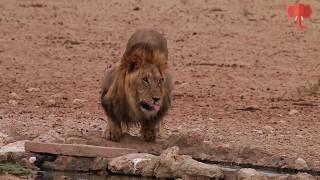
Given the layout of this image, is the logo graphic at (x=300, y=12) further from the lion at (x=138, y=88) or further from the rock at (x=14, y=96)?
the lion at (x=138, y=88)

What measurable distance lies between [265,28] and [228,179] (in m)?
8.68

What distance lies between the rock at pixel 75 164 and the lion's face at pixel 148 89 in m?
0.59

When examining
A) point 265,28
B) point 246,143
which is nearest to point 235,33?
point 265,28

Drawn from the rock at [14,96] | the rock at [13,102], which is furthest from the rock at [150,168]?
the rock at [14,96]

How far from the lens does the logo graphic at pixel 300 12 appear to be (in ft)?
48.1

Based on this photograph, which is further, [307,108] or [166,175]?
[307,108]

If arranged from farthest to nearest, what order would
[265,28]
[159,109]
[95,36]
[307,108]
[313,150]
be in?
[265,28]
[95,36]
[307,108]
[313,150]
[159,109]

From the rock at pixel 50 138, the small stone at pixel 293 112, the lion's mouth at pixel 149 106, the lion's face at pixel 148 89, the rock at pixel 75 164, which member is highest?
the lion's face at pixel 148 89

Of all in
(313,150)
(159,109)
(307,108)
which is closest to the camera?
(159,109)

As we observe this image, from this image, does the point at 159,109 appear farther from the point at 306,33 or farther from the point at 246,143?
the point at 306,33

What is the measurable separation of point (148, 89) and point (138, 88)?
9cm

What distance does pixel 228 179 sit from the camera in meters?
7.44

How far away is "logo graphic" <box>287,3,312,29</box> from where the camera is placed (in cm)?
1467

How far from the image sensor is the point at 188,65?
1324 centimetres
